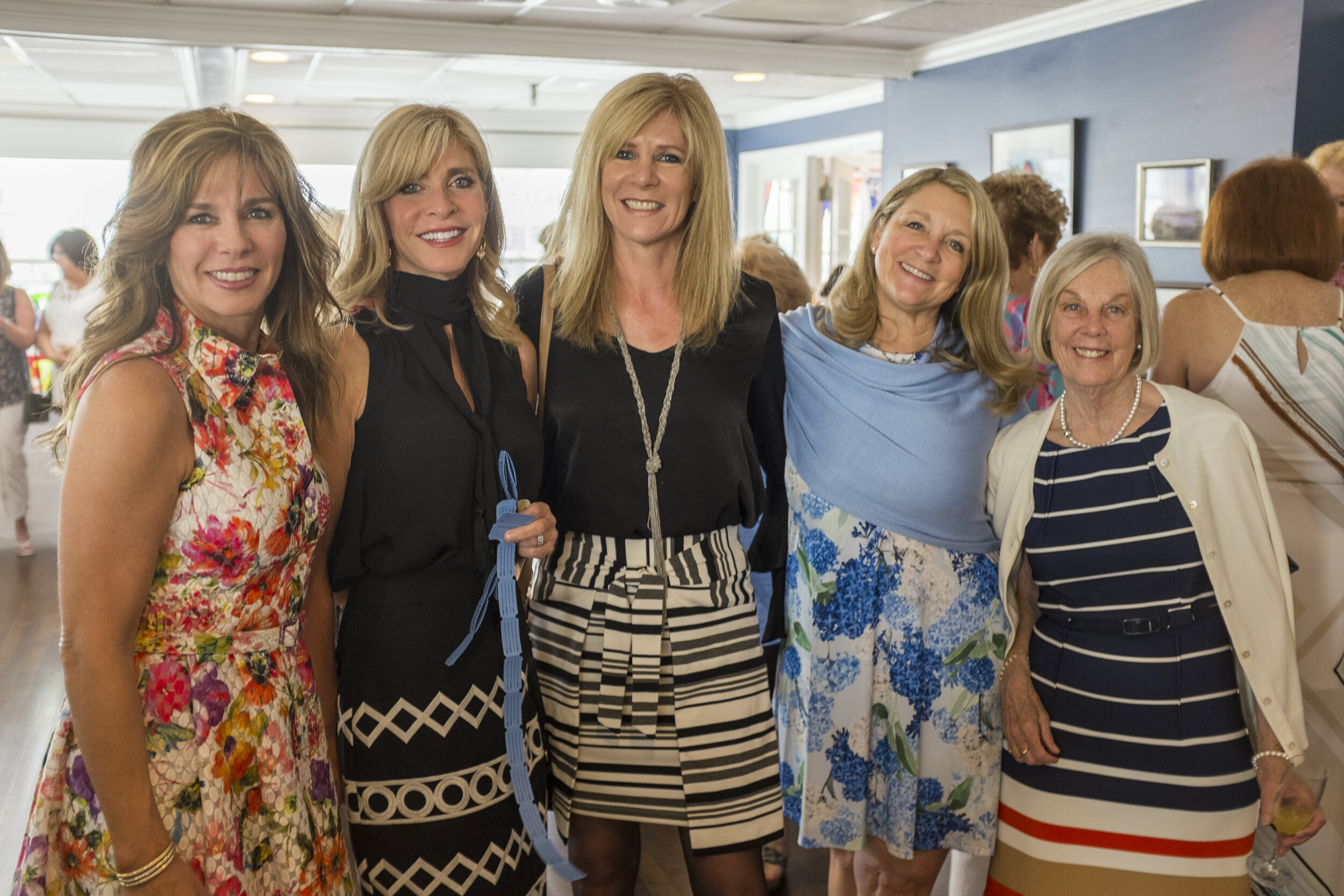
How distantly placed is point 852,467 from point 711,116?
693mm

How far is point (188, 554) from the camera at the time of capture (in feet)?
4.17

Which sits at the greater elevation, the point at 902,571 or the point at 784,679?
the point at 902,571

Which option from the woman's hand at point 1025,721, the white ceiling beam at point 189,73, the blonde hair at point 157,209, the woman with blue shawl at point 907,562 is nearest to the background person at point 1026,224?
the woman with blue shawl at point 907,562

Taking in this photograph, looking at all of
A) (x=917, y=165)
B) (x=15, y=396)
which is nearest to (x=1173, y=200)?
(x=917, y=165)

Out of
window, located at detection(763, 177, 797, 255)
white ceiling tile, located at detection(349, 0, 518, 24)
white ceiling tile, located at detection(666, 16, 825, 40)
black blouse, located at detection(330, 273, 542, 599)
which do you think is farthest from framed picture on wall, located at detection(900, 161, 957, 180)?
black blouse, located at detection(330, 273, 542, 599)

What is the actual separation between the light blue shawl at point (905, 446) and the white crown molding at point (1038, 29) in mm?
3904

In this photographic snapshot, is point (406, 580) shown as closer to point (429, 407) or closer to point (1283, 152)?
point (429, 407)

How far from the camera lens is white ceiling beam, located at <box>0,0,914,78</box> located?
539 centimetres

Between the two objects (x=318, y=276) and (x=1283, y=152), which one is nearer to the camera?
(x=318, y=276)

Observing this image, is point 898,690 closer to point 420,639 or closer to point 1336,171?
point 420,639

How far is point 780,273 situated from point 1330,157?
66.4 inches

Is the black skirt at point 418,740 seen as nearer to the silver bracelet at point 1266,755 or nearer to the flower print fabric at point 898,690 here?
the flower print fabric at point 898,690

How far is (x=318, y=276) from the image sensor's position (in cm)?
151

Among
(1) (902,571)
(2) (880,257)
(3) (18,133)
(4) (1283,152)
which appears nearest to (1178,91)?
(4) (1283,152)
